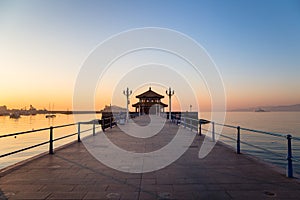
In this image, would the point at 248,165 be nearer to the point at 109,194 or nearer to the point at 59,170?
the point at 109,194

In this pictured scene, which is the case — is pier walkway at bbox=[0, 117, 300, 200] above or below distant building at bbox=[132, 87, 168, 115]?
below

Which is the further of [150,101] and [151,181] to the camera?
[150,101]

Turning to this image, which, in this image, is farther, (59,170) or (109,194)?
(59,170)

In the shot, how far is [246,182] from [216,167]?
1.36m

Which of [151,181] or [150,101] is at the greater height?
[150,101]

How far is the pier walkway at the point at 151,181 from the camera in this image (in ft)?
13.5

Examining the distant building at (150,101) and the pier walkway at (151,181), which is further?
the distant building at (150,101)

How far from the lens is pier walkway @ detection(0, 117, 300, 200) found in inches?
162

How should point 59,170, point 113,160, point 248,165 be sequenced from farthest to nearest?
point 113,160, point 248,165, point 59,170

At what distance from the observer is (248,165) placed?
6332mm

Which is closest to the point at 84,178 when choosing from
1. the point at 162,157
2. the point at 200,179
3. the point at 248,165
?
the point at 200,179

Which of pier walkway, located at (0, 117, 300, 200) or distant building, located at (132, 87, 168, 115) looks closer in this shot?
pier walkway, located at (0, 117, 300, 200)

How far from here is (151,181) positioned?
16.1 feet

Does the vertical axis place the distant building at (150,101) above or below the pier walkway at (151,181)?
Answer: above
